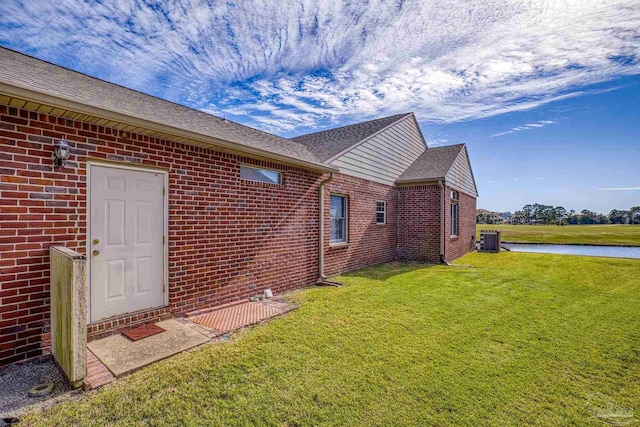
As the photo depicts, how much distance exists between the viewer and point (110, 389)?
259 centimetres

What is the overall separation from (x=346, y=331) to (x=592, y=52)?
1021 centimetres

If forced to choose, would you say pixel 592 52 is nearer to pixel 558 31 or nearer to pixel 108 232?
pixel 558 31

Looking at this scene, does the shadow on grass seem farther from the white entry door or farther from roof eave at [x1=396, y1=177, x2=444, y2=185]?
the white entry door

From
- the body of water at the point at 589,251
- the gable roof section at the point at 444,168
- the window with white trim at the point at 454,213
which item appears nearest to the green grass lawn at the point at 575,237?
the body of water at the point at 589,251

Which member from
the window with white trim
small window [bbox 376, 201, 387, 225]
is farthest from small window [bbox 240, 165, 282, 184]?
the window with white trim

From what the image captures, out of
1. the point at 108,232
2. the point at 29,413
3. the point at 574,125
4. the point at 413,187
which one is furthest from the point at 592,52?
the point at 574,125

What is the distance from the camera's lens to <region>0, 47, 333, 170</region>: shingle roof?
2973 mm

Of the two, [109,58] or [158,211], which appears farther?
[109,58]

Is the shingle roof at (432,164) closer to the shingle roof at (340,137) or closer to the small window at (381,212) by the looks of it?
the small window at (381,212)

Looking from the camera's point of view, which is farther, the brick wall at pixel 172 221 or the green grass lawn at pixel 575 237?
the green grass lawn at pixel 575 237

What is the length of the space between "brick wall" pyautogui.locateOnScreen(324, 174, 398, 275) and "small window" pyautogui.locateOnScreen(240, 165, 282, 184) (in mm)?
1970

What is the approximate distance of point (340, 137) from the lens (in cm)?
1084

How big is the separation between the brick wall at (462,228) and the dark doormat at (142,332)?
378 inches

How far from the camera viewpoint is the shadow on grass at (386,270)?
789 cm
